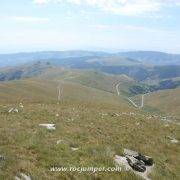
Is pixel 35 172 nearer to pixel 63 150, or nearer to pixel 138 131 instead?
pixel 63 150

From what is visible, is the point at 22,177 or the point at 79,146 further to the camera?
the point at 79,146

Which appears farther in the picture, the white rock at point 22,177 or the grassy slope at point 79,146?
the grassy slope at point 79,146

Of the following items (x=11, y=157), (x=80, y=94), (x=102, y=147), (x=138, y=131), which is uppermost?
(x=11, y=157)

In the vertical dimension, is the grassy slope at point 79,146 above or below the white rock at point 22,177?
below

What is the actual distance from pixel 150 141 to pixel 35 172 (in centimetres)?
1291

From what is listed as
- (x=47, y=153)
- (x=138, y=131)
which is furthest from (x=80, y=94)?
(x=47, y=153)

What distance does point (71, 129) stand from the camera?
25781mm

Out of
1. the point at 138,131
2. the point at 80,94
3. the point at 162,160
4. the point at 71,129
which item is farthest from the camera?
the point at 80,94

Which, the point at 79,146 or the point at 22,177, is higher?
the point at 22,177

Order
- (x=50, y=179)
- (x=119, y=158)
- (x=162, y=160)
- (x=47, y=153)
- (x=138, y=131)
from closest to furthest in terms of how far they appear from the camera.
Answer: (x=50, y=179) < (x=47, y=153) < (x=119, y=158) < (x=162, y=160) < (x=138, y=131)

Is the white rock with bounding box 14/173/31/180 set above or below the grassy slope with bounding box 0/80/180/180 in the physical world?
above

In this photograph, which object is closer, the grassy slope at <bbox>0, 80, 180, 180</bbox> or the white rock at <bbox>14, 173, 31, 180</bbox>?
the white rock at <bbox>14, 173, 31, 180</bbox>

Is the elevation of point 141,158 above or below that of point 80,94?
above

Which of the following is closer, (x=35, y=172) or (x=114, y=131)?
(x=35, y=172)
